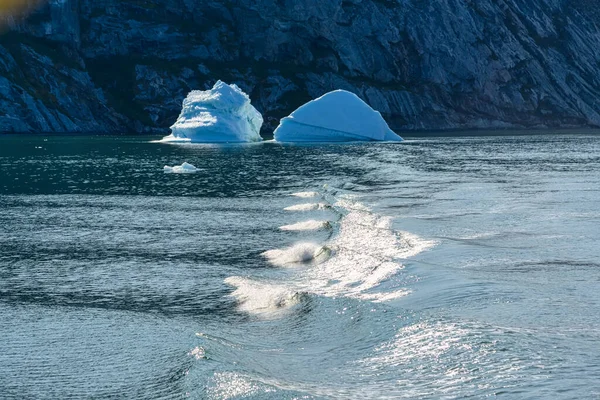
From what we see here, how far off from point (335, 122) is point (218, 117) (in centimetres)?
2033

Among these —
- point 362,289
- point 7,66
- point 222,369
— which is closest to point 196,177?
point 362,289

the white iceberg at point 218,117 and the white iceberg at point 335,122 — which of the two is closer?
the white iceberg at point 335,122

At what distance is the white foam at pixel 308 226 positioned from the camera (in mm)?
41688

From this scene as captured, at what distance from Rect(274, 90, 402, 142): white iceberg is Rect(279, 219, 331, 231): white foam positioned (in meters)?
77.4

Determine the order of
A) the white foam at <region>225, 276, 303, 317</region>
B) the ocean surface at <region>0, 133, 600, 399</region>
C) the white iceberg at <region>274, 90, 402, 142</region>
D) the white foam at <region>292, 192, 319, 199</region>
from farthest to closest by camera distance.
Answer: the white iceberg at <region>274, 90, 402, 142</region> → the white foam at <region>292, 192, 319, 199</region> → the white foam at <region>225, 276, 303, 317</region> → the ocean surface at <region>0, 133, 600, 399</region>

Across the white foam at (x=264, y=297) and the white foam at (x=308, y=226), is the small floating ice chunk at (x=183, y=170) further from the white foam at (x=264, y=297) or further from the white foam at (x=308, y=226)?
the white foam at (x=264, y=297)

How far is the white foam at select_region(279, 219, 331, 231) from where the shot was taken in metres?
41.7

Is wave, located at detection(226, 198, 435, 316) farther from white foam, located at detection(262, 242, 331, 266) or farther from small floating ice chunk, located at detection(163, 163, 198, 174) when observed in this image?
small floating ice chunk, located at detection(163, 163, 198, 174)

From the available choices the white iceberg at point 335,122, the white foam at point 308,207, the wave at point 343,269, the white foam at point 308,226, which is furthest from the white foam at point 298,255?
the white iceberg at point 335,122

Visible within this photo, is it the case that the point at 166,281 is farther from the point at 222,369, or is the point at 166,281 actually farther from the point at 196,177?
the point at 196,177

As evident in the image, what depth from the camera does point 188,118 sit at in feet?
445

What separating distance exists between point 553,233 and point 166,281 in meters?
18.4

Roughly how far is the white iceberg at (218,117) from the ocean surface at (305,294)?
224ft

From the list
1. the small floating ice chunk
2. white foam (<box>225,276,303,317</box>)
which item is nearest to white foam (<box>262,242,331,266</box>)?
white foam (<box>225,276,303,317</box>)
